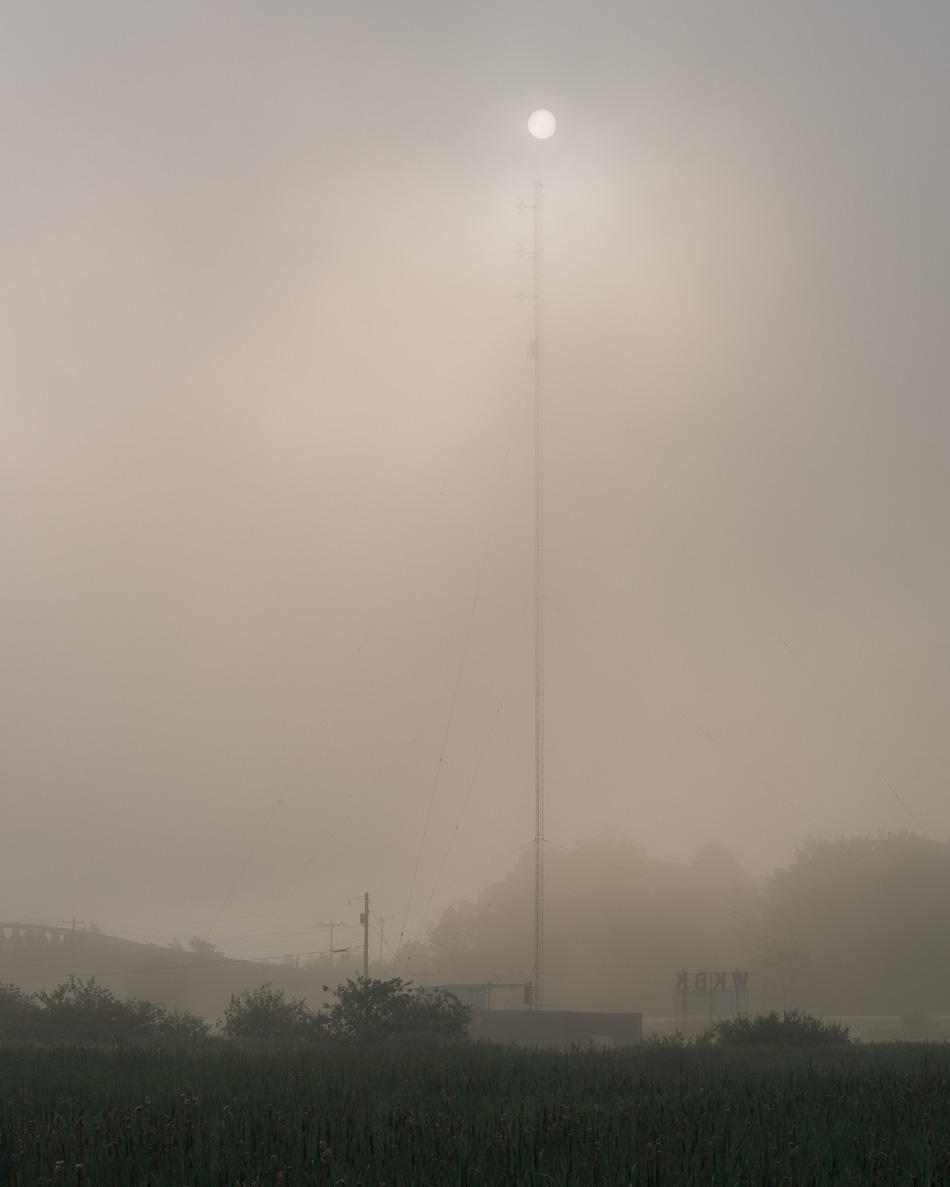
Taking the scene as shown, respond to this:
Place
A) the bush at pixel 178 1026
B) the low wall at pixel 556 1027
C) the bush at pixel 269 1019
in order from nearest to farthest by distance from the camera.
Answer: the bush at pixel 178 1026, the bush at pixel 269 1019, the low wall at pixel 556 1027

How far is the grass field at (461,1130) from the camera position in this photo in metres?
7.71

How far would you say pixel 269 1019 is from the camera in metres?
41.7

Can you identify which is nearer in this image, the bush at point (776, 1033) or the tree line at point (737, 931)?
the bush at point (776, 1033)

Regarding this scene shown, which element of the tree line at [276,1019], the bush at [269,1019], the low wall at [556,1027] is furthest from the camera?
the low wall at [556,1027]

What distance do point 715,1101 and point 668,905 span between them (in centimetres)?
12268

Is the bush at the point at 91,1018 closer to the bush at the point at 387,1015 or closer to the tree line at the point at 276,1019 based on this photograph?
the tree line at the point at 276,1019

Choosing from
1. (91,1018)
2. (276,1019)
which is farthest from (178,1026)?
(276,1019)

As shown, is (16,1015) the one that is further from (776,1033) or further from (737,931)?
(737,931)

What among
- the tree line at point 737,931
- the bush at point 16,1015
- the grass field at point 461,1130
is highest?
the grass field at point 461,1130

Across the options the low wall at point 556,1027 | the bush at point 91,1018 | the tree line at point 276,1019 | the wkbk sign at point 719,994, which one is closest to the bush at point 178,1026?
the tree line at point 276,1019

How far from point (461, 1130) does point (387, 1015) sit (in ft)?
107

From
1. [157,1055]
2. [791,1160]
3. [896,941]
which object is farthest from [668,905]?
[791,1160]

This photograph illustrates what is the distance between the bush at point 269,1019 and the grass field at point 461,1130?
25722mm

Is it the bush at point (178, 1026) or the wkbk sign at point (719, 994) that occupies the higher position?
the bush at point (178, 1026)
